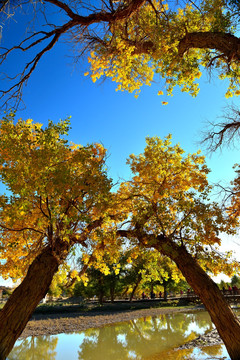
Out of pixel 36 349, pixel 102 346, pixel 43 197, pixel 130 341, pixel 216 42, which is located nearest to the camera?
pixel 216 42

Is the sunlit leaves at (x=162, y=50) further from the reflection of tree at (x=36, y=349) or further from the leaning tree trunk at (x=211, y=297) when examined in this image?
the reflection of tree at (x=36, y=349)

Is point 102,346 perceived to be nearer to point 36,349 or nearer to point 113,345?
point 113,345

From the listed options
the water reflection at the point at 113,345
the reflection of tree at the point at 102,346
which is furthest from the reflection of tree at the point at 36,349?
the reflection of tree at the point at 102,346

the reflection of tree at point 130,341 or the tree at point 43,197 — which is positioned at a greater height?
the tree at point 43,197

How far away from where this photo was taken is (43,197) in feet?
17.0

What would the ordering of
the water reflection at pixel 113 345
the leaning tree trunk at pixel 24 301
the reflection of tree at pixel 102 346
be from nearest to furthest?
1. the leaning tree trunk at pixel 24 301
2. the water reflection at pixel 113 345
3. the reflection of tree at pixel 102 346

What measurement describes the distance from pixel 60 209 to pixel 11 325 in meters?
2.51

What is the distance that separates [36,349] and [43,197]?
29.9ft

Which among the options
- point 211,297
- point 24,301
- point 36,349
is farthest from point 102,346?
point 24,301

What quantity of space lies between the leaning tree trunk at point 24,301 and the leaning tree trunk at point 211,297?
10.4ft

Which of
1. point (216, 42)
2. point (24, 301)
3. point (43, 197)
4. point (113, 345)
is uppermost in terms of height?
point (216, 42)

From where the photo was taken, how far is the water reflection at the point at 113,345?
9294mm

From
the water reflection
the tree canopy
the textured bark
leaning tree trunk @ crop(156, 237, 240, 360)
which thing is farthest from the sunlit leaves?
the water reflection

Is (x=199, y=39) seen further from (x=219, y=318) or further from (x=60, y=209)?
(x=219, y=318)
